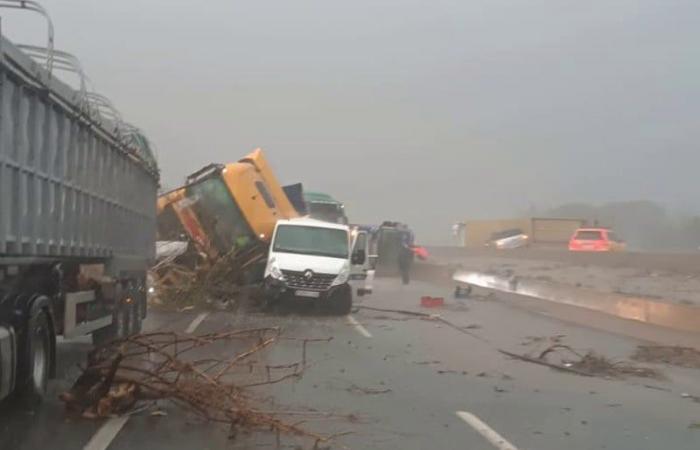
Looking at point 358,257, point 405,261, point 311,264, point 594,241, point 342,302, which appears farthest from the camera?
point 594,241

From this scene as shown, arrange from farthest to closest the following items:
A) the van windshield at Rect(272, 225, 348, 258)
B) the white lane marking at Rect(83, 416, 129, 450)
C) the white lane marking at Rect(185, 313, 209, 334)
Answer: the van windshield at Rect(272, 225, 348, 258)
the white lane marking at Rect(185, 313, 209, 334)
the white lane marking at Rect(83, 416, 129, 450)

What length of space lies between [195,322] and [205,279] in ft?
12.7

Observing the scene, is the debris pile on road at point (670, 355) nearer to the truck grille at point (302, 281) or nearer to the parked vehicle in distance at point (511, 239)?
the truck grille at point (302, 281)

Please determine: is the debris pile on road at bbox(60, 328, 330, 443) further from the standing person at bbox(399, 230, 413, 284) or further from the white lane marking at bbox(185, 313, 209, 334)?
the standing person at bbox(399, 230, 413, 284)

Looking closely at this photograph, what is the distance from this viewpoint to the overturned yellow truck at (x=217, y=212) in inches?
938

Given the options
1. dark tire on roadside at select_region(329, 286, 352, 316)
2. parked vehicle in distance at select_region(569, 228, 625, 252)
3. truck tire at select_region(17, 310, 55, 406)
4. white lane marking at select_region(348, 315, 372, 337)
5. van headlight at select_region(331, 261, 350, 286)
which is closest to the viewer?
truck tire at select_region(17, 310, 55, 406)

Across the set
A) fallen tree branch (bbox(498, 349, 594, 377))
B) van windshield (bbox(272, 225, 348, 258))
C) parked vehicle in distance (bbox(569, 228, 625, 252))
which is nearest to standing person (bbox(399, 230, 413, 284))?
parked vehicle in distance (bbox(569, 228, 625, 252))

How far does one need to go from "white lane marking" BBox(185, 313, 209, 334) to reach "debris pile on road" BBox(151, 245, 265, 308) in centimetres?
146

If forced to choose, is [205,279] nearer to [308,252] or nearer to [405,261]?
[308,252]

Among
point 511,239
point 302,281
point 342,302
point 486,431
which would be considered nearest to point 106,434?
point 486,431

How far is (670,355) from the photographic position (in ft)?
50.9

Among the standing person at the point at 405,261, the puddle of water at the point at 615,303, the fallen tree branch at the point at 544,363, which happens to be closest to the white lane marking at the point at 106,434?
the fallen tree branch at the point at 544,363

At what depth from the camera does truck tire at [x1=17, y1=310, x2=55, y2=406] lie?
8703mm

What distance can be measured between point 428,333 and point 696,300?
8222 millimetres
